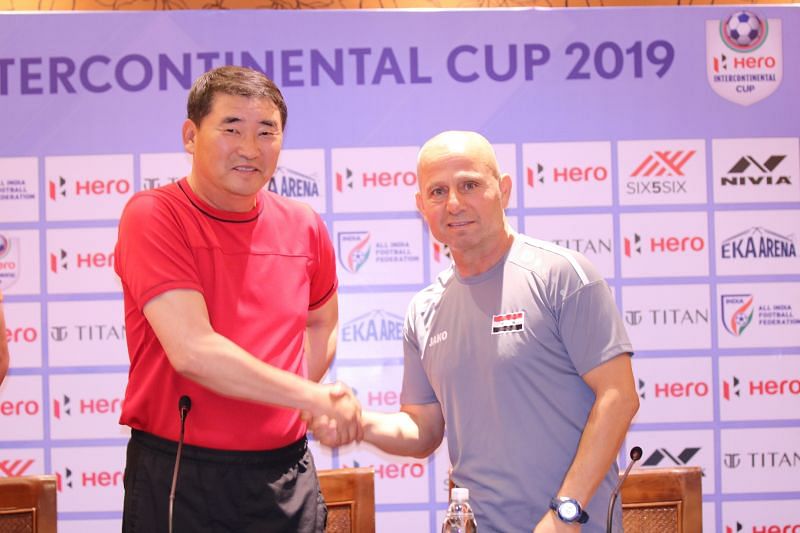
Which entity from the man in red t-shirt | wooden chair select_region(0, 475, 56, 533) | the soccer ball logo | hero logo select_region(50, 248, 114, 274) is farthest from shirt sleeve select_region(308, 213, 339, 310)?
the soccer ball logo

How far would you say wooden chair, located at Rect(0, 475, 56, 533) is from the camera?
8.54 feet

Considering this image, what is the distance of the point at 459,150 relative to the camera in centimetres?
229

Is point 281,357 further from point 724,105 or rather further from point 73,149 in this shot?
point 724,105

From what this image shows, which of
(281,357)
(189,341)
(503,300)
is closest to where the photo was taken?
(189,341)

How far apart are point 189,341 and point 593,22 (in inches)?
104

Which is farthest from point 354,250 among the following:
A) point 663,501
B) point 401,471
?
point 663,501

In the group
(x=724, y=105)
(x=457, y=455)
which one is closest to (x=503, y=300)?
(x=457, y=455)

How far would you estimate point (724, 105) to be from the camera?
389 centimetres

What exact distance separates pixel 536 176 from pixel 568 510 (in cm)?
210

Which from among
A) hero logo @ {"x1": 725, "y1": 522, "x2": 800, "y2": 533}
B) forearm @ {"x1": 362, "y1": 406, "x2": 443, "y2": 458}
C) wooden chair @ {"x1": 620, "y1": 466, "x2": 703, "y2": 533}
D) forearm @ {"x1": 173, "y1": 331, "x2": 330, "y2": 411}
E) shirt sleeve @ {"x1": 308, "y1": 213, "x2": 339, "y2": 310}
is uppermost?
shirt sleeve @ {"x1": 308, "y1": 213, "x2": 339, "y2": 310}

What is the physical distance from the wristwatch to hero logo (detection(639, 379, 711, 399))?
193cm

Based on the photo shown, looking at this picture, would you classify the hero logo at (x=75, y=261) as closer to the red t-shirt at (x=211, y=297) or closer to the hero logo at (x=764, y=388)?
the red t-shirt at (x=211, y=297)

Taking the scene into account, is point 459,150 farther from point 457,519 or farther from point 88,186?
point 88,186

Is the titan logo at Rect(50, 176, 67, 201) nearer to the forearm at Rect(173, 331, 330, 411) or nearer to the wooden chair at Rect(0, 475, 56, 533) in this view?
the wooden chair at Rect(0, 475, 56, 533)
